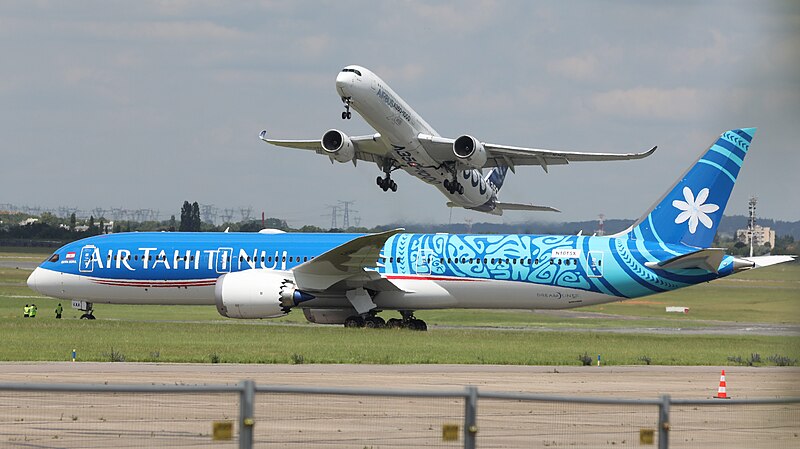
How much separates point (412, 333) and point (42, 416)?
24327mm

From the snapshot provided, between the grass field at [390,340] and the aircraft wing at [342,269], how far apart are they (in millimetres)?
1484

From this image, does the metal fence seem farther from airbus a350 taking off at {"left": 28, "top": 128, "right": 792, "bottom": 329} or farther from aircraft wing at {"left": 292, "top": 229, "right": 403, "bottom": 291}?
aircraft wing at {"left": 292, "top": 229, "right": 403, "bottom": 291}

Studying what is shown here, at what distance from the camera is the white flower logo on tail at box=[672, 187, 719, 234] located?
3766 centimetres

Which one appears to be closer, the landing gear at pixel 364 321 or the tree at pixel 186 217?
the landing gear at pixel 364 321

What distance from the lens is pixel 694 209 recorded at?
37.7 meters

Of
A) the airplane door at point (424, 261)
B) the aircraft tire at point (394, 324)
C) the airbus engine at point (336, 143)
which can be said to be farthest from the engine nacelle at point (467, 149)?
the aircraft tire at point (394, 324)

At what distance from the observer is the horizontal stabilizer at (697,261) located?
1409 inches

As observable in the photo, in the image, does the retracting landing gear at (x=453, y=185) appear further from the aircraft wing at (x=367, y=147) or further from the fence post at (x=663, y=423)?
the fence post at (x=663, y=423)

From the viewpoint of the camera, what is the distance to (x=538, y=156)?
50969 mm

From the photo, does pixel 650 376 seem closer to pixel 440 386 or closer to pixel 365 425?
pixel 440 386

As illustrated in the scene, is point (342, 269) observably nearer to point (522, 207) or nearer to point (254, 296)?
point (254, 296)

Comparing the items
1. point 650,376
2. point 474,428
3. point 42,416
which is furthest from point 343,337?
point 474,428

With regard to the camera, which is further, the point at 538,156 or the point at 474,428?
the point at 538,156

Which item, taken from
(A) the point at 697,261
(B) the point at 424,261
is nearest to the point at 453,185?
(B) the point at 424,261
